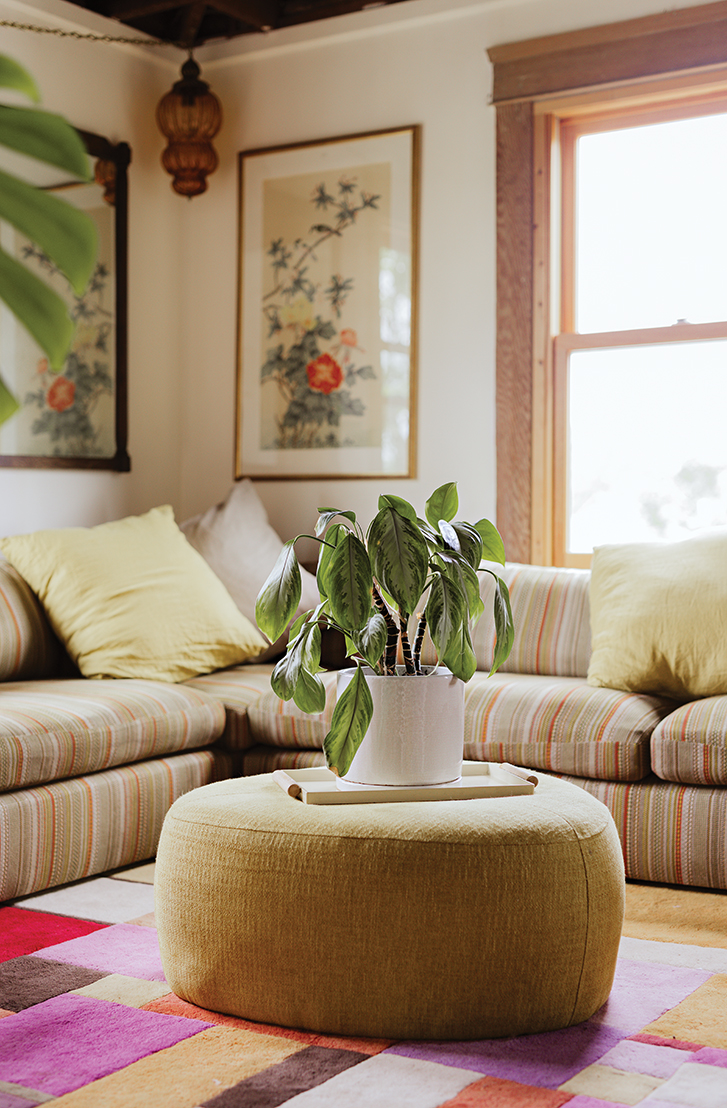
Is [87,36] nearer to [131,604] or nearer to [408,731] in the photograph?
[131,604]

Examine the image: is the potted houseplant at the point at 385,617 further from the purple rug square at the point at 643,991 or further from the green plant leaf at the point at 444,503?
the purple rug square at the point at 643,991

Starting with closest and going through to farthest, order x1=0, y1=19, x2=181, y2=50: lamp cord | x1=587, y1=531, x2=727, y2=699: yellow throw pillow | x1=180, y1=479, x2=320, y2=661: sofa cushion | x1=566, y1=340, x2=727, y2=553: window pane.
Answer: x1=587, y1=531, x2=727, y2=699: yellow throw pillow
x1=566, y1=340, x2=727, y2=553: window pane
x1=180, y1=479, x2=320, y2=661: sofa cushion
x1=0, y1=19, x2=181, y2=50: lamp cord

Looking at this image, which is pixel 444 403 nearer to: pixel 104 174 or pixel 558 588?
pixel 558 588

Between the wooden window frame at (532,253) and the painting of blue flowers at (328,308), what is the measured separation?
0.36 metres

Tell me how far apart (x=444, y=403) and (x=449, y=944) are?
8.63 ft

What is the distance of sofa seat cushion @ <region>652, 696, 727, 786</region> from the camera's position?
2.70m

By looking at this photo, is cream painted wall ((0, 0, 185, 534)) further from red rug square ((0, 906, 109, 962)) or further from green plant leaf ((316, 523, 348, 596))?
green plant leaf ((316, 523, 348, 596))

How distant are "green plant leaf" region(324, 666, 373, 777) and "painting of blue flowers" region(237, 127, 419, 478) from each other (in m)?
2.33

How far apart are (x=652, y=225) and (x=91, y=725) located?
2.40 m

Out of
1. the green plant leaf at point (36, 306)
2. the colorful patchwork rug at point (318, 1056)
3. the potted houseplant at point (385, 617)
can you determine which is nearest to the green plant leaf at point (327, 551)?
the potted houseplant at point (385, 617)

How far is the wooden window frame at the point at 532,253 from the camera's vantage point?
3885mm

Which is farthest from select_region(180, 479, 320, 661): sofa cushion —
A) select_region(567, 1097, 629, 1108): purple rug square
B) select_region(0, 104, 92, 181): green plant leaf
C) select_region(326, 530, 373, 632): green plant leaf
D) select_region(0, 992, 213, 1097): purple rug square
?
select_region(0, 104, 92, 181): green plant leaf

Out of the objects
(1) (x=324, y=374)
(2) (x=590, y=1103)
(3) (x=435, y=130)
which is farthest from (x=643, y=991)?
(3) (x=435, y=130)

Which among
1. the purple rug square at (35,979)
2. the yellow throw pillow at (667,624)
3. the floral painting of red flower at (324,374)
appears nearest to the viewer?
the purple rug square at (35,979)
